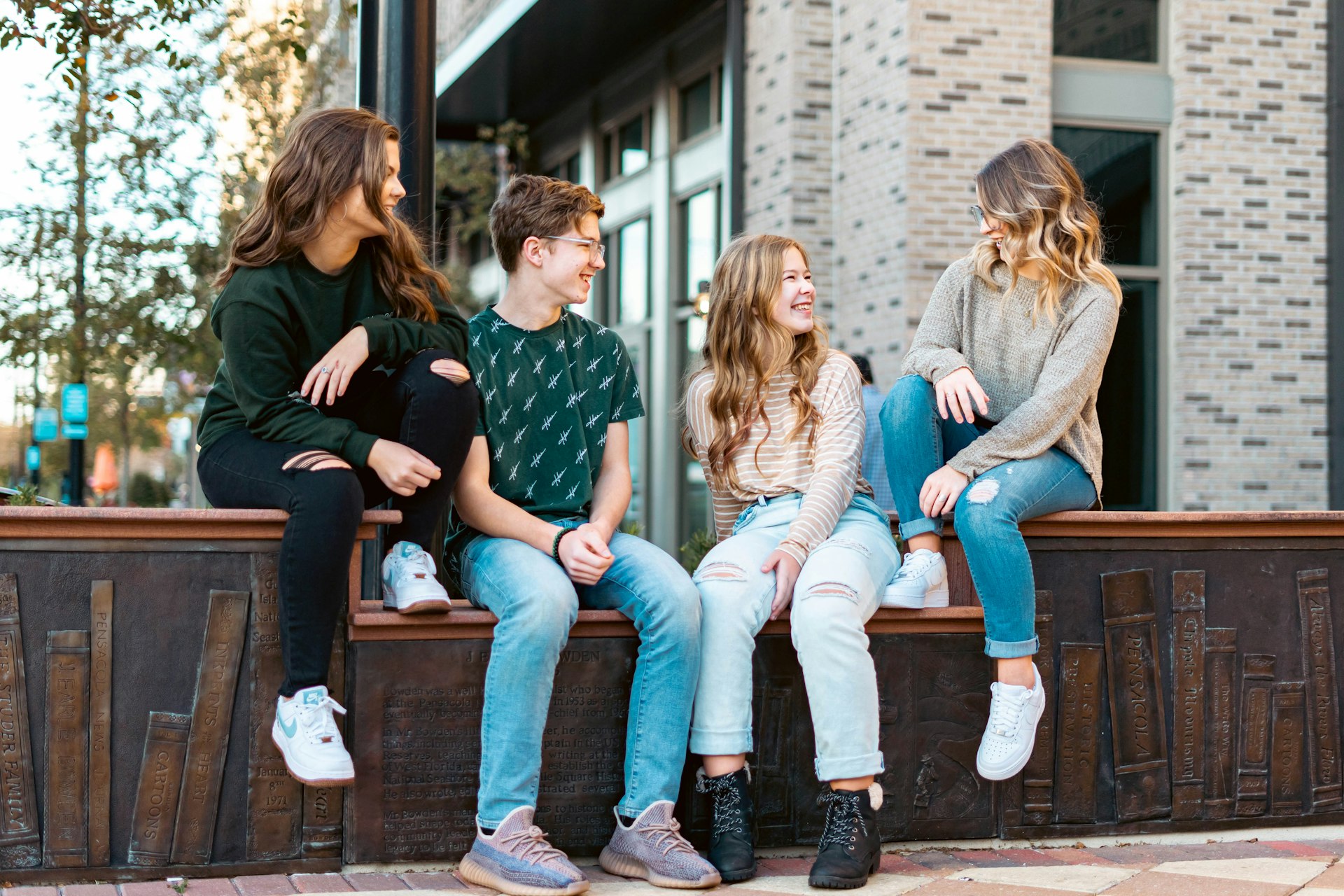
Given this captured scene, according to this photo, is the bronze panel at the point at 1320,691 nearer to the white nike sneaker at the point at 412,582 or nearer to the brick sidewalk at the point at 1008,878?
the brick sidewalk at the point at 1008,878

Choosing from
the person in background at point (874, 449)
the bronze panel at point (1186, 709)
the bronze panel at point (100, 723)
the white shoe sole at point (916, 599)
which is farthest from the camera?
the person in background at point (874, 449)

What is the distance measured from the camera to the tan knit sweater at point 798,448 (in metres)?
3.67

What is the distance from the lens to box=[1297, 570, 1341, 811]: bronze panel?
3.97 m

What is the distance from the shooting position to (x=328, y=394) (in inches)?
132

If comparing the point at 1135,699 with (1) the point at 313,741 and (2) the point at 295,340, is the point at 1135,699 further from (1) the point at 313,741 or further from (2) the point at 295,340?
(2) the point at 295,340

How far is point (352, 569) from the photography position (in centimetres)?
329

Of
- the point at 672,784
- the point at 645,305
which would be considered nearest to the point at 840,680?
the point at 672,784

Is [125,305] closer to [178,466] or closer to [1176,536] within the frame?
[1176,536]

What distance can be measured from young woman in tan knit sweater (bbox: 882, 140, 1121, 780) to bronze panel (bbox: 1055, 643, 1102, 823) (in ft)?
0.90

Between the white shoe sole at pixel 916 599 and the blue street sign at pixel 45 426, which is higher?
the blue street sign at pixel 45 426

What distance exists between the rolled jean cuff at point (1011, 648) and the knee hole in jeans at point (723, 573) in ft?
2.30

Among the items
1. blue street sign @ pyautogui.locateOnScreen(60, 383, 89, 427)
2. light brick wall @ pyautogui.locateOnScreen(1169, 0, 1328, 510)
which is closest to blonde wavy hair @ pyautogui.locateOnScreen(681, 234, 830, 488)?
light brick wall @ pyautogui.locateOnScreen(1169, 0, 1328, 510)

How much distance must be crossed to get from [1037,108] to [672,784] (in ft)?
24.0

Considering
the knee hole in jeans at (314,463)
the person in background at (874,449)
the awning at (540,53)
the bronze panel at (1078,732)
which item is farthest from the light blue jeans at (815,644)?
the awning at (540,53)
